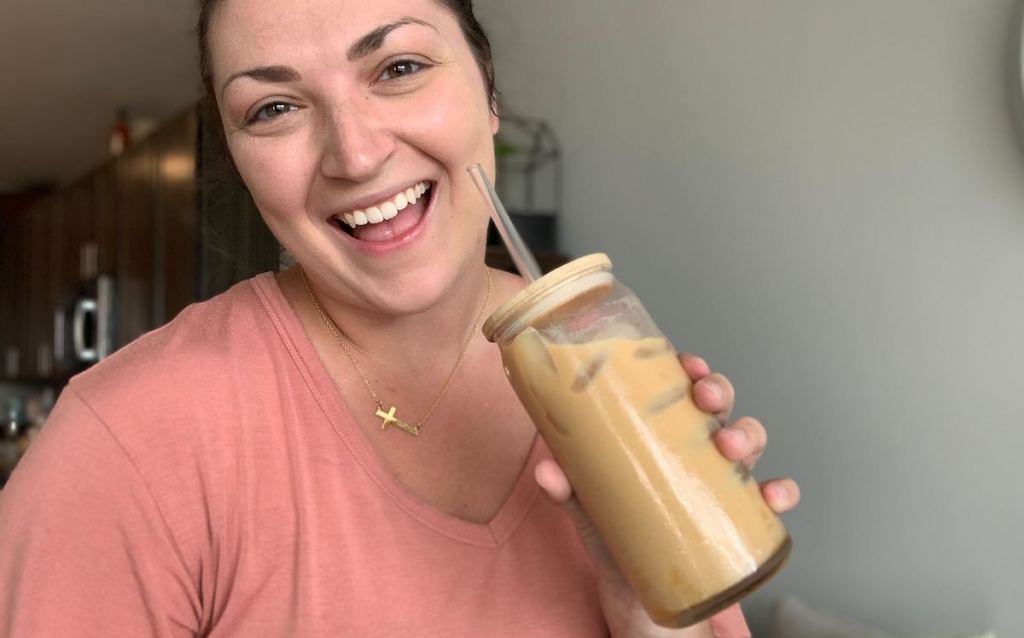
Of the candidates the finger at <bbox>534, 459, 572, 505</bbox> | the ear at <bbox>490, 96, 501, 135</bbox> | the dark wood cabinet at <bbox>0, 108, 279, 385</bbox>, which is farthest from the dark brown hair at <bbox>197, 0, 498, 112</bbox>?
the dark wood cabinet at <bbox>0, 108, 279, 385</bbox>

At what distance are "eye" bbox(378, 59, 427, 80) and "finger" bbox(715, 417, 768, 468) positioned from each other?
0.42m

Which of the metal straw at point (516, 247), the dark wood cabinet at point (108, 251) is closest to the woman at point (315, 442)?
the metal straw at point (516, 247)

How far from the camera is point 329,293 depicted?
935 mm

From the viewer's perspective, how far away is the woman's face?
31.4 inches

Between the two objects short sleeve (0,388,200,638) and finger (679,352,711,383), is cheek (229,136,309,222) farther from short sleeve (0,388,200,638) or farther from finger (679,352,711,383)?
finger (679,352,711,383)

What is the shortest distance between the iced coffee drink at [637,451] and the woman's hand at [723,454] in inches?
0.7

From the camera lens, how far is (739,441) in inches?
26.1

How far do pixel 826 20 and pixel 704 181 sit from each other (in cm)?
42

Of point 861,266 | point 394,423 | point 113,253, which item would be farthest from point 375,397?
point 113,253

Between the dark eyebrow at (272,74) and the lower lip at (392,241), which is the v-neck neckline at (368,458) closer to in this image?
the lower lip at (392,241)

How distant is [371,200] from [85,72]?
385 centimetres

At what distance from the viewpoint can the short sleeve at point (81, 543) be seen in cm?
70

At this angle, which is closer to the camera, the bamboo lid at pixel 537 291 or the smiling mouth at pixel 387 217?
the bamboo lid at pixel 537 291

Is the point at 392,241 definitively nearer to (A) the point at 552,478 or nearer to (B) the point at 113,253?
(A) the point at 552,478
